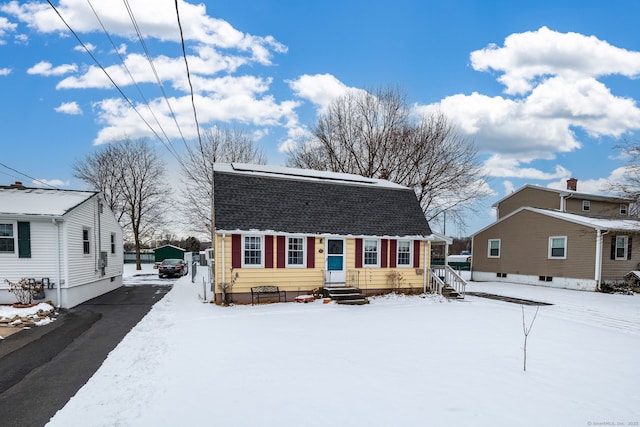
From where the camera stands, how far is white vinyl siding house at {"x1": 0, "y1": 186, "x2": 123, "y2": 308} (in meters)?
12.1

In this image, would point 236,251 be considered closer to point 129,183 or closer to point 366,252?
point 366,252

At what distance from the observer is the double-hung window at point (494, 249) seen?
24.2 meters

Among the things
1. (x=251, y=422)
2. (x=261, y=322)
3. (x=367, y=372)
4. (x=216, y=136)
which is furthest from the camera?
(x=216, y=136)

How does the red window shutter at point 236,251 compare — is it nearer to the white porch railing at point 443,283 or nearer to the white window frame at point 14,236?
the white window frame at point 14,236

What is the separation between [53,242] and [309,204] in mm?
9925

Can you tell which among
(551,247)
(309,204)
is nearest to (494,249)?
(551,247)

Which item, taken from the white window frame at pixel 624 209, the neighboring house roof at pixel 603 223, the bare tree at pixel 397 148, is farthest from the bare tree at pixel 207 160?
the white window frame at pixel 624 209

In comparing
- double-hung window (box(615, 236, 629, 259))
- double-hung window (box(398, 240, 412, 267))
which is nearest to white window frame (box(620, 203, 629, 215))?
double-hung window (box(615, 236, 629, 259))

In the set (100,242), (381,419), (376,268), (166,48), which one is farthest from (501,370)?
(100,242)

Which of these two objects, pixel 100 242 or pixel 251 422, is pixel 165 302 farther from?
pixel 251 422

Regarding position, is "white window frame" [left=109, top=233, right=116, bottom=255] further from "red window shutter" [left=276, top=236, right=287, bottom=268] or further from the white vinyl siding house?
"red window shutter" [left=276, top=236, right=287, bottom=268]

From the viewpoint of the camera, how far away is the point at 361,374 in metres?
6.03

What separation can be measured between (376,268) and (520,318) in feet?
19.6

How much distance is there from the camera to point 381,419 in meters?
4.50
